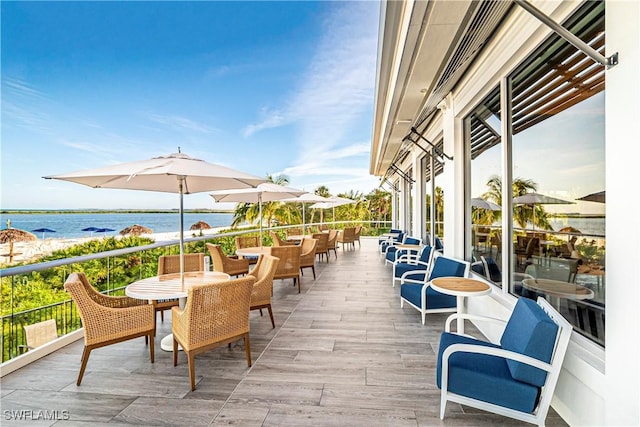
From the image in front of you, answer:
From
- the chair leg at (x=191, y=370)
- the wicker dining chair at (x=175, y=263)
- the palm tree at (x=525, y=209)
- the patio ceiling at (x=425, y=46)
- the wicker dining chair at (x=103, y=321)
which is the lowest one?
the chair leg at (x=191, y=370)

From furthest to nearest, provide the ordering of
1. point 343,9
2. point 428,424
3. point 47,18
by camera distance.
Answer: point 47,18 → point 343,9 → point 428,424

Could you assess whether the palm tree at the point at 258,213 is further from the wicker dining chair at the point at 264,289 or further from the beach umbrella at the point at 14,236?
the wicker dining chair at the point at 264,289

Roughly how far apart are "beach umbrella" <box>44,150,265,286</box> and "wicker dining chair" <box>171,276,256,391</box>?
941 mm

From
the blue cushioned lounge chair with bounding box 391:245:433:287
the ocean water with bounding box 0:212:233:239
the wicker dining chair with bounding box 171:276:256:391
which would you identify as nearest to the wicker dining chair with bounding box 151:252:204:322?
the wicker dining chair with bounding box 171:276:256:391

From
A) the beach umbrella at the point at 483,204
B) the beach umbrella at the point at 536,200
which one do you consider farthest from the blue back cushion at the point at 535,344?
the beach umbrella at the point at 483,204

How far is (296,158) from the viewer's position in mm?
25859

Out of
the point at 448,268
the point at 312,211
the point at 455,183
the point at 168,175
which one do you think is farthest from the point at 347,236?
the point at 312,211

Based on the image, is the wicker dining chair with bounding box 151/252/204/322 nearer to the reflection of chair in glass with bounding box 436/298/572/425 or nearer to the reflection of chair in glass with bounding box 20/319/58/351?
the reflection of chair in glass with bounding box 20/319/58/351

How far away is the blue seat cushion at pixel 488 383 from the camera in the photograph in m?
1.80

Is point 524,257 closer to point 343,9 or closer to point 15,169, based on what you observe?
point 343,9

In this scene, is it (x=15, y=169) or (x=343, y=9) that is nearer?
(x=343, y=9)

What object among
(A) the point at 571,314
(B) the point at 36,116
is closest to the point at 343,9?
(A) the point at 571,314

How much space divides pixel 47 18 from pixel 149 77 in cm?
472

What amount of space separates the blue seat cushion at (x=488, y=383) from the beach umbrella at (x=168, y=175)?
2.48 metres
